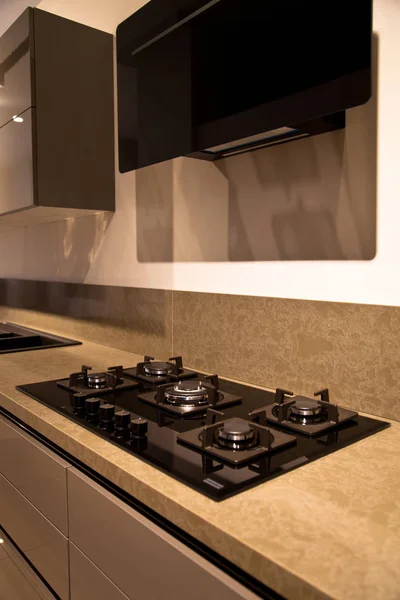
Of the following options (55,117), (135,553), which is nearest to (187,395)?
(135,553)

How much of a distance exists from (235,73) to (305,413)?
779 millimetres

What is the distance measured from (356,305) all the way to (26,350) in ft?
4.49

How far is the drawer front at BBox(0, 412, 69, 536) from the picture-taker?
3.64 feet

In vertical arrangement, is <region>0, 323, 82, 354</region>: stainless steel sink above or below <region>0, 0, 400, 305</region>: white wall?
below

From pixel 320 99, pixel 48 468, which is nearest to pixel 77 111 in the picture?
pixel 320 99

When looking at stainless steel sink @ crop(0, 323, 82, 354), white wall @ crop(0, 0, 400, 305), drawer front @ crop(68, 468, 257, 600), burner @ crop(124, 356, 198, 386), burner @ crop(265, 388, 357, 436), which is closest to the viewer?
drawer front @ crop(68, 468, 257, 600)

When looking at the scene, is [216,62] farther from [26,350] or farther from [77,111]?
[26,350]

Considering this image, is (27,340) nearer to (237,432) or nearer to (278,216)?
(278,216)

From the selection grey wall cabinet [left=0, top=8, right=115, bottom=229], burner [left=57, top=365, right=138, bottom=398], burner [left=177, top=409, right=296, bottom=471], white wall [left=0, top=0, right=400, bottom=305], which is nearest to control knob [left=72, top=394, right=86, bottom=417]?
burner [left=57, top=365, right=138, bottom=398]

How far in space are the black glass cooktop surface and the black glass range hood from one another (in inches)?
25.2

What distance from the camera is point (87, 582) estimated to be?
1020 millimetres

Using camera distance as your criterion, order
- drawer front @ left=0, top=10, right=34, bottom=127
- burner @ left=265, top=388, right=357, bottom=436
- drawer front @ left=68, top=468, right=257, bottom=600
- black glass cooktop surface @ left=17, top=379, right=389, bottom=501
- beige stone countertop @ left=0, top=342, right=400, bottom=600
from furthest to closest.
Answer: drawer front @ left=0, top=10, right=34, bottom=127, burner @ left=265, top=388, right=357, bottom=436, black glass cooktop surface @ left=17, top=379, right=389, bottom=501, drawer front @ left=68, top=468, right=257, bottom=600, beige stone countertop @ left=0, top=342, right=400, bottom=600

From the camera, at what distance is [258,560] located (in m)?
0.64

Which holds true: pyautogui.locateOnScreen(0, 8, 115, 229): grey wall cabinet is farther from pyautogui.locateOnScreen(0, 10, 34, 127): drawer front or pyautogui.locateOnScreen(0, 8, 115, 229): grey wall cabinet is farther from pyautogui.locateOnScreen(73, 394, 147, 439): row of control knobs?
pyautogui.locateOnScreen(73, 394, 147, 439): row of control knobs
